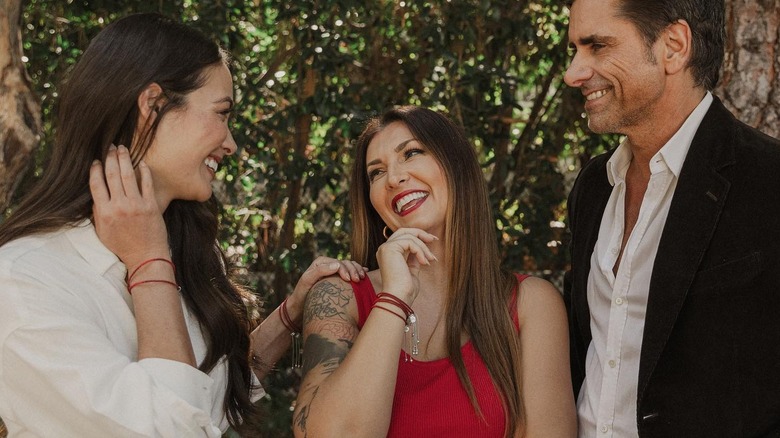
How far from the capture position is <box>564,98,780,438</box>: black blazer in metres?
2.33

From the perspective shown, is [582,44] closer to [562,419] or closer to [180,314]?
[562,419]

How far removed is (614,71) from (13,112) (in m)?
1.99

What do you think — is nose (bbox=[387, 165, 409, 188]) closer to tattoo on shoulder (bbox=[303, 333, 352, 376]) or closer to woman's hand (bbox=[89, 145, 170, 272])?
tattoo on shoulder (bbox=[303, 333, 352, 376])

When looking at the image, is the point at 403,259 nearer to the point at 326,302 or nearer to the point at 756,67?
the point at 326,302

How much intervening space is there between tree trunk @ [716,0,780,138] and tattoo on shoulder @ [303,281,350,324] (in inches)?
65.1

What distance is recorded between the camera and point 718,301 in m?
2.37

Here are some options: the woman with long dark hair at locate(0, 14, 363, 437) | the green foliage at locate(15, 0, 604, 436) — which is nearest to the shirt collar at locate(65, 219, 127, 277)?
the woman with long dark hair at locate(0, 14, 363, 437)

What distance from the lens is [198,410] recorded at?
78.7 inches

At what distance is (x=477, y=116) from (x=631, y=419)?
273 centimetres

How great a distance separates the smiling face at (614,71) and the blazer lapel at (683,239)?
219 millimetres

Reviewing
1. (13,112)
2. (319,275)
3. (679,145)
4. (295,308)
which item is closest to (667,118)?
(679,145)

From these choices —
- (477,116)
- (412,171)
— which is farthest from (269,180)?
(412,171)

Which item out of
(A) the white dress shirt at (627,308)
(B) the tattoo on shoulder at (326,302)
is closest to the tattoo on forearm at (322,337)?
(B) the tattoo on shoulder at (326,302)

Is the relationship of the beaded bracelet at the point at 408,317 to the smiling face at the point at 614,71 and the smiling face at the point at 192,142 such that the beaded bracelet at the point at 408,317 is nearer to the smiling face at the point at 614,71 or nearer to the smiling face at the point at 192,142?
the smiling face at the point at 192,142
